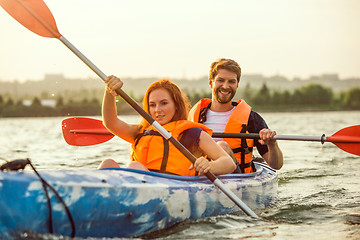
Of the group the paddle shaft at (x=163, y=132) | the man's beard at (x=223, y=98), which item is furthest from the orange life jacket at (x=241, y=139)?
the paddle shaft at (x=163, y=132)

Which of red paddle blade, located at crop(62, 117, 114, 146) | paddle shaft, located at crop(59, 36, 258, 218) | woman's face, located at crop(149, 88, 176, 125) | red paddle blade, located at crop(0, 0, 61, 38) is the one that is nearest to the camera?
paddle shaft, located at crop(59, 36, 258, 218)

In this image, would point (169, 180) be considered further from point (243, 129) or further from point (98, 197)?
point (243, 129)

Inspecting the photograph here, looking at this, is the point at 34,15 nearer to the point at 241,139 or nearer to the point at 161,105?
the point at 161,105

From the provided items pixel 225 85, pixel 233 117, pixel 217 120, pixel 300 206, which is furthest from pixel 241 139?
pixel 300 206

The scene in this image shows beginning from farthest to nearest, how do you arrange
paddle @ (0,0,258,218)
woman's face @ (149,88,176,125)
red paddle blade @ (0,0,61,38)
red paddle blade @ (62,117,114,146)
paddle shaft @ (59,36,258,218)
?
1. red paddle blade @ (62,117,114,146)
2. red paddle blade @ (0,0,61,38)
3. woman's face @ (149,88,176,125)
4. paddle @ (0,0,258,218)
5. paddle shaft @ (59,36,258,218)

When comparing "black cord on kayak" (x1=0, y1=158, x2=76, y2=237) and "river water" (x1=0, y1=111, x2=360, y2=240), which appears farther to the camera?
"river water" (x1=0, y1=111, x2=360, y2=240)

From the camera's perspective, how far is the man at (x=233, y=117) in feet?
15.4

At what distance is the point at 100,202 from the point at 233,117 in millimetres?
2230

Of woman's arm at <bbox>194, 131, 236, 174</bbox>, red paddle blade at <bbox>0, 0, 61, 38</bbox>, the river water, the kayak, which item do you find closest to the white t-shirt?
the river water

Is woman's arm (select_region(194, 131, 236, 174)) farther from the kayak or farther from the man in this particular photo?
the man

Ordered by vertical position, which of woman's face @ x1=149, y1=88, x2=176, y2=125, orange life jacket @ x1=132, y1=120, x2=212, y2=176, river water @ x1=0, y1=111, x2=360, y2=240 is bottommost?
river water @ x1=0, y1=111, x2=360, y2=240

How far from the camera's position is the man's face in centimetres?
486

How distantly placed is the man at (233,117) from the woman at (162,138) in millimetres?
871

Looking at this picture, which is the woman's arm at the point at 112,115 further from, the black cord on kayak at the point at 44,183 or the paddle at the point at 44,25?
the black cord on kayak at the point at 44,183
